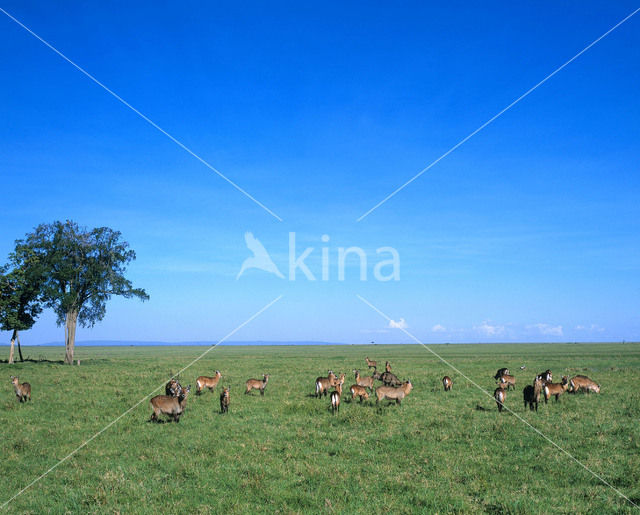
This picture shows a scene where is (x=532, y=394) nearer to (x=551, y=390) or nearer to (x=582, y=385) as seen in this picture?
(x=551, y=390)

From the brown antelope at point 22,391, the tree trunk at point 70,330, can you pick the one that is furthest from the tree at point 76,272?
the brown antelope at point 22,391

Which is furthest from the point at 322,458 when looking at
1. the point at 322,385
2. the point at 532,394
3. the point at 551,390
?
the point at 551,390

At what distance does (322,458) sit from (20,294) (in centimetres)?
4647

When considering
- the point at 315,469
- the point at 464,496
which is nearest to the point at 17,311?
the point at 315,469

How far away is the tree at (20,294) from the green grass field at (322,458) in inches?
1215

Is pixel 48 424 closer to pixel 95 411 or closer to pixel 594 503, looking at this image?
Result: pixel 95 411

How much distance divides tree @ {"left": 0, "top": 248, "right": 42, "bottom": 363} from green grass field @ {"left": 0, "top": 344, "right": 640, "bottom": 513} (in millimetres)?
30862

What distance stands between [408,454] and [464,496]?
3014mm

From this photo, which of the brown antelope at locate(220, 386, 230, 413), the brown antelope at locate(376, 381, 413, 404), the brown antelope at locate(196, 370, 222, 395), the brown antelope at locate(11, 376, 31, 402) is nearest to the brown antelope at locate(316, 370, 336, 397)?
the brown antelope at locate(376, 381, 413, 404)

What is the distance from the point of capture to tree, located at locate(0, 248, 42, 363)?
46.5m

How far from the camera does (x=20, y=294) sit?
154 feet

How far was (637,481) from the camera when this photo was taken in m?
10.8

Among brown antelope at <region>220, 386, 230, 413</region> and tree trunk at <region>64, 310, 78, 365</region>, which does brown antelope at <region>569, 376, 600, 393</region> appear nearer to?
brown antelope at <region>220, 386, 230, 413</region>

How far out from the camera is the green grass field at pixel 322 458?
32.1 feet
